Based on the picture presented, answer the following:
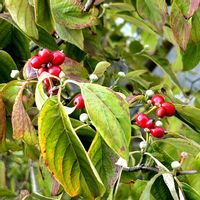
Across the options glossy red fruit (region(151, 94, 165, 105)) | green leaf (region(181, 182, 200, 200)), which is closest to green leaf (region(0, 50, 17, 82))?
glossy red fruit (region(151, 94, 165, 105))

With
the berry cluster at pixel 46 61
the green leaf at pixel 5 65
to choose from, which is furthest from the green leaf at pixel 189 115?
the green leaf at pixel 5 65

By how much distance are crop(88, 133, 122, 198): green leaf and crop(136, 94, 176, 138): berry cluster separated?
159 millimetres

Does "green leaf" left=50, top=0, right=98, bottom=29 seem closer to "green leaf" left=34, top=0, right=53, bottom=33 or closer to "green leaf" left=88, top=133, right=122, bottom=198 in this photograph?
"green leaf" left=34, top=0, right=53, bottom=33

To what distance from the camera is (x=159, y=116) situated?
1021 millimetres

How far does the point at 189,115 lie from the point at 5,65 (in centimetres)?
37

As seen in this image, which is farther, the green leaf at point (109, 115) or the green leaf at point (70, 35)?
the green leaf at point (70, 35)

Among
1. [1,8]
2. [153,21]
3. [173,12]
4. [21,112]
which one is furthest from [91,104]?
[1,8]

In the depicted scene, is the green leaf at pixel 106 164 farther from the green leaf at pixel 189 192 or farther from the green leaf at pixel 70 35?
the green leaf at pixel 70 35

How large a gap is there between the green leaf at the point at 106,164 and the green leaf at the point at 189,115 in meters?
0.20

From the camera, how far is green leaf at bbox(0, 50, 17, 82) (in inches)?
42.7

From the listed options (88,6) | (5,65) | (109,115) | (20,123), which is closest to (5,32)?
(5,65)

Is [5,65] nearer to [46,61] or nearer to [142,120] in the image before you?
[46,61]

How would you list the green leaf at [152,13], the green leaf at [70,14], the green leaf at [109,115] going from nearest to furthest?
the green leaf at [109,115] → the green leaf at [70,14] → the green leaf at [152,13]

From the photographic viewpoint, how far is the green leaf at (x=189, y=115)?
39.4 inches
